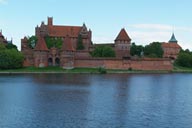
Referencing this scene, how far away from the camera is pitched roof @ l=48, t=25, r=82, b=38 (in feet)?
285

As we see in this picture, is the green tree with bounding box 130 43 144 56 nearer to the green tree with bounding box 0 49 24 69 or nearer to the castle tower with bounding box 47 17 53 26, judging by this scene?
the castle tower with bounding box 47 17 53 26

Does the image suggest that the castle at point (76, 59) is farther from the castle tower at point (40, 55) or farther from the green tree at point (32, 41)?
the green tree at point (32, 41)

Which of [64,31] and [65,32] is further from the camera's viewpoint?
[64,31]

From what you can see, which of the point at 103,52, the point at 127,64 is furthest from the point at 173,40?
the point at 127,64

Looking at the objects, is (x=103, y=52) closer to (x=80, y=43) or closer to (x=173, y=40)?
(x=80, y=43)

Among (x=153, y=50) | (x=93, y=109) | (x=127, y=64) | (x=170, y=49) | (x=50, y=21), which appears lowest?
(x=93, y=109)

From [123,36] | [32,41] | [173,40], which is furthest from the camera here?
[173,40]

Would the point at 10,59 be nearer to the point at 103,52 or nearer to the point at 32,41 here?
the point at 32,41

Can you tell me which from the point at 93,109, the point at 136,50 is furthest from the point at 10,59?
the point at 93,109

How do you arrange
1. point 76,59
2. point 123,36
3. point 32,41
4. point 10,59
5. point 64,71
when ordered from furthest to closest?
point 32,41, point 123,36, point 76,59, point 64,71, point 10,59

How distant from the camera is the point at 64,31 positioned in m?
87.9

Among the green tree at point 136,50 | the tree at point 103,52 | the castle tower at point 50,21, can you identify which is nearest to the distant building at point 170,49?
the green tree at point 136,50

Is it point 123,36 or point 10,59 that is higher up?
point 123,36

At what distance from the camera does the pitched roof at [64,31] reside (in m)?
86.9
